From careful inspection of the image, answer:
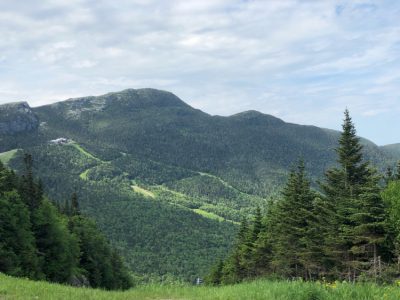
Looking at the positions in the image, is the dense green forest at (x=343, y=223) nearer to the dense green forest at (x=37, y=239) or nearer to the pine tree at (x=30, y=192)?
the dense green forest at (x=37, y=239)

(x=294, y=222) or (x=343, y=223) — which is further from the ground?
(x=343, y=223)

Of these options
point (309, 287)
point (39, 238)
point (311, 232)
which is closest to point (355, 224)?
point (311, 232)

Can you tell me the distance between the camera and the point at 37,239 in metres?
49.7

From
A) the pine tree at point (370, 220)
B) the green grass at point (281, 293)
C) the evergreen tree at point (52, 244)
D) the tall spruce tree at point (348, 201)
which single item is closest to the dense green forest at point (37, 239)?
the evergreen tree at point (52, 244)

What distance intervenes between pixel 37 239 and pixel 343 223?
34.3 metres

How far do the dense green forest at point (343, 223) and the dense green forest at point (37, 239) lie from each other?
18.9m

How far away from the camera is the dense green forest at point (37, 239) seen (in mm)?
41656

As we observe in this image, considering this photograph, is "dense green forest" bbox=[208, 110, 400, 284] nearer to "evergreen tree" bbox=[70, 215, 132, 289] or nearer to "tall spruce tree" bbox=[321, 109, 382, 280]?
"tall spruce tree" bbox=[321, 109, 382, 280]

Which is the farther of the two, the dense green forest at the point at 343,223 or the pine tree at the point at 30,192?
the pine tree at the point at 30,192

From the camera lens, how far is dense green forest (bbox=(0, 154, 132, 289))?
41656 millimetres

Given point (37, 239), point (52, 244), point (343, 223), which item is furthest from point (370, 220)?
point (37, 239)

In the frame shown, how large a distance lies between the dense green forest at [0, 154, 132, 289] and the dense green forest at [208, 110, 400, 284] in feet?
61.9

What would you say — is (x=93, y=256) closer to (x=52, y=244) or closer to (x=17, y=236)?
(x=52, y=244)

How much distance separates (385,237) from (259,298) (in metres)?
23.9
